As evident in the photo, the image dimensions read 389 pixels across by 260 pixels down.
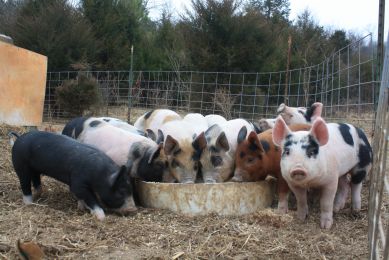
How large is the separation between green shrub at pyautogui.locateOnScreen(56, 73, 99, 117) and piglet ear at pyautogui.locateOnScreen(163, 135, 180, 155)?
8473 mm

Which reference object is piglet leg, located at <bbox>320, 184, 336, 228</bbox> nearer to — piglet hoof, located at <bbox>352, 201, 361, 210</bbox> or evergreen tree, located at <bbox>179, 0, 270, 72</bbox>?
piglet hoof, located at <bbox>352, 201, 361, 210</bbox>

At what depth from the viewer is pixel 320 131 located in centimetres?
299

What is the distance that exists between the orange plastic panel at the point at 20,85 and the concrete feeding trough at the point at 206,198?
15.2ft

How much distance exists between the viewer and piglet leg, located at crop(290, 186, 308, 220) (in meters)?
3.29

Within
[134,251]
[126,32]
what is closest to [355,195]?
[134,251]

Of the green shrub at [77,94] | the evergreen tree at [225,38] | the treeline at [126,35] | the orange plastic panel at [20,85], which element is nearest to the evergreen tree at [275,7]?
the treeline at [126,35]

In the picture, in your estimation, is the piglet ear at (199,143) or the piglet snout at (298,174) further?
the piglet ear at (199,143)

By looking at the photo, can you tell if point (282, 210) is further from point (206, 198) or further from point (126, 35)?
point (126, 35)

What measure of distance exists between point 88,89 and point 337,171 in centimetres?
1020

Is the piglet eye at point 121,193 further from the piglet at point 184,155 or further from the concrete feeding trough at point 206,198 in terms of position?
the piglet at point 184,155

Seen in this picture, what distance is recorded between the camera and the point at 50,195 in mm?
4008

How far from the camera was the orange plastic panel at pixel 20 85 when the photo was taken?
659 cm

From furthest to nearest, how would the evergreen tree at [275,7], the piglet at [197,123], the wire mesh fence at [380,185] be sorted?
1. the evergreen tree at [275,7]
2. the piglet at [197,123]
3. the wire mesh fence at [380,185]

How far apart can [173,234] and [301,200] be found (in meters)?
1.37
